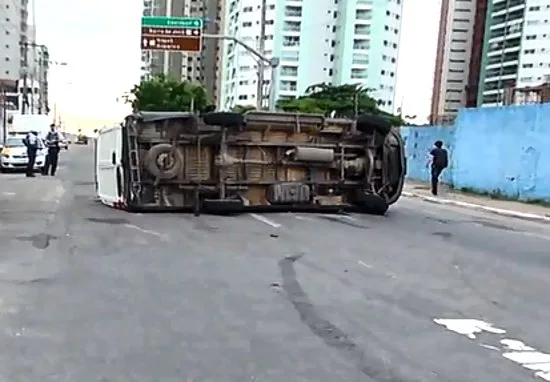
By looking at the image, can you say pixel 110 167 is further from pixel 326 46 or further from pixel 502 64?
pixel 326 46

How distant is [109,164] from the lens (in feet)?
51.5

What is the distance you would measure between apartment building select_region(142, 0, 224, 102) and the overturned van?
95.3 meters

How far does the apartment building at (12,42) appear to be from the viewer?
10412 cm

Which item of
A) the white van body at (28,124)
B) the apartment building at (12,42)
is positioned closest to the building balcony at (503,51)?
the apartment building at (12,42)

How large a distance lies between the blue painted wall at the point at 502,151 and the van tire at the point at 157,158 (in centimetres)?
1190

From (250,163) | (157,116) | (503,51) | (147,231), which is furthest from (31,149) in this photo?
→ (503,51)

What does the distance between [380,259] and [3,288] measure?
192 inches

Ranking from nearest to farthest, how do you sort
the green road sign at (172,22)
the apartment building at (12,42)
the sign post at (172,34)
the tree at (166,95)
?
the green road sign at (172,22) < the sign post at (172,34) < the tree at (166,95) < the apartment building at (12,42)

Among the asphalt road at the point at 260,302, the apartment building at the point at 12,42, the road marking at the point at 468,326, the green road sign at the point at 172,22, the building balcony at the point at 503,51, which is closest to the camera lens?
the asphalt road at the point at 260,302

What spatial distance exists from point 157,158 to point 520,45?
84.2m

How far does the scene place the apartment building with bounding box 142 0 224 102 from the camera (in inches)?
4333

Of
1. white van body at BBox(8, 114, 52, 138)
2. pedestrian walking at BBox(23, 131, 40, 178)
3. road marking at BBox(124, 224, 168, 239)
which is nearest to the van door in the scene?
road marking at BBox(124, 224, 168, 239)

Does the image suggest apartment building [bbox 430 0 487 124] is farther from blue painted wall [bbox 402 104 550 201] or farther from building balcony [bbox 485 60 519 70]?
blue painted wall [bbox 402 104 550 201]

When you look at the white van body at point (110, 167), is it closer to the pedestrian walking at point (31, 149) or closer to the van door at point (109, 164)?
the van door at point (109, 164)
